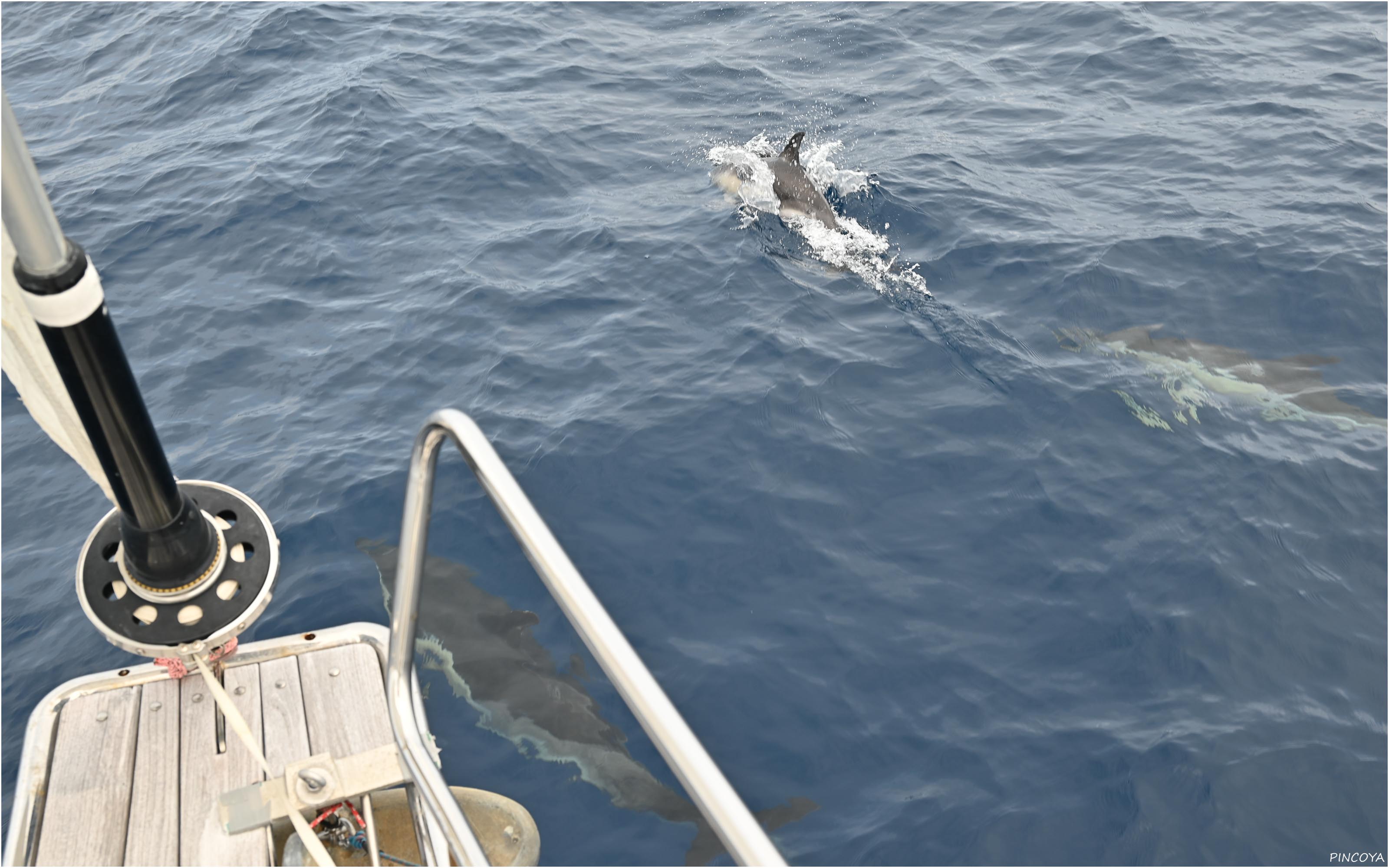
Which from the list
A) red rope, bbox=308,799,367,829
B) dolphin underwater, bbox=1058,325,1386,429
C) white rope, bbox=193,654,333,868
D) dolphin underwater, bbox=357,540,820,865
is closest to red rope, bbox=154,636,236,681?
white rope, bbox=193,654,333,868

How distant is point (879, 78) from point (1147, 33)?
4719 millimetres

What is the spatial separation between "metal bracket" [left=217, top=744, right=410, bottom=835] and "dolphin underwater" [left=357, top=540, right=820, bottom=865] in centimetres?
165

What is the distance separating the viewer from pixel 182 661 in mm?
5723

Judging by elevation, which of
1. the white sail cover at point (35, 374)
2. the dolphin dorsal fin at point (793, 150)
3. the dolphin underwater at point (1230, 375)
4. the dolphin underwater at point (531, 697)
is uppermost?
the white sail cover at point (35, 374)

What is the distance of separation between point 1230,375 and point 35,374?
9594 millimetres

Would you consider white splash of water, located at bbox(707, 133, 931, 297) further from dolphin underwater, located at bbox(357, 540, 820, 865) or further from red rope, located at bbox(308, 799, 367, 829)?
red rope, located at bbox(308, 799, 367, 829)

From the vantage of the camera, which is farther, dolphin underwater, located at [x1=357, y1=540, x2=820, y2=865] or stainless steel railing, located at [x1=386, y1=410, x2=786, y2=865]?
dolphin underwater, located at [x1=357, y1=540, x2=820, y2=865]

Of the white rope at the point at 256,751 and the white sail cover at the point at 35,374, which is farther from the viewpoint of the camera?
the white rope at the point at 256,751

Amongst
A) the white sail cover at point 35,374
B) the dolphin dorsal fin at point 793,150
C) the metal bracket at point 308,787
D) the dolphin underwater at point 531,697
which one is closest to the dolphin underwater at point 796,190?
the dolphin dorsal fin at point 793,150

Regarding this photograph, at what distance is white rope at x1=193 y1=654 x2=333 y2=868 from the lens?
3.98m

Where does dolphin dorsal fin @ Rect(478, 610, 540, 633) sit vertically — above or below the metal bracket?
below

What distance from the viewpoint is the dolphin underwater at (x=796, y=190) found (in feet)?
40.3

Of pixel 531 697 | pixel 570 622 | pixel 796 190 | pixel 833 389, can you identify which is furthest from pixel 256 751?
pixel 796 190

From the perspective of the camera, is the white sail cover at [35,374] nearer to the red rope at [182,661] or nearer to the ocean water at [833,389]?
the red rope at [182,661]
